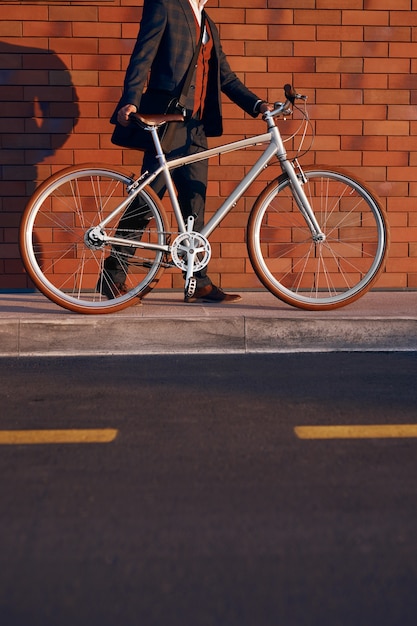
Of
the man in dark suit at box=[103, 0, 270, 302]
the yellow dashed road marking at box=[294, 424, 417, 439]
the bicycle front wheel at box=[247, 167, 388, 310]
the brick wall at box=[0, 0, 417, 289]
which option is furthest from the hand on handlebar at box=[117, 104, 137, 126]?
the yellow dashed road marking at box=[294, 424, 417, 439]

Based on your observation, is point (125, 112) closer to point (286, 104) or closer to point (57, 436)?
point (286, 104)

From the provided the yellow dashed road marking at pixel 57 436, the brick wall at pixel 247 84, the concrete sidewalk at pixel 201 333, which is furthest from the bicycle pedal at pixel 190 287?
the yellow dashed road marking at pixel 57 436

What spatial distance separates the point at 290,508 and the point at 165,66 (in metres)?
3.79

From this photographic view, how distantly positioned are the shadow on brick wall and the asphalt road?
2.66 metres

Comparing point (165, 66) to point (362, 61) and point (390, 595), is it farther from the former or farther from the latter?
point (390, 595)

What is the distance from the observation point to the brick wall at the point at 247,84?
7180 millimetres

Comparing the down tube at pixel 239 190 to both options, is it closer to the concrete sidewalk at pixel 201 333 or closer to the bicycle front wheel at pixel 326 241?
the concrete sidewalk at pixel 201 333

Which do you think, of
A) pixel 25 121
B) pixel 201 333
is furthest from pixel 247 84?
pixel 201 333

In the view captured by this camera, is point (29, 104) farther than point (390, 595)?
Yes

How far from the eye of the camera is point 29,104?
7195 mm

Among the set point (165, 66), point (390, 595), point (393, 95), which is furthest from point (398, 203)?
point (390, 595)

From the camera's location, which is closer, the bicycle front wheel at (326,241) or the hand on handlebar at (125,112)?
the hand on handlebar at (125,112)

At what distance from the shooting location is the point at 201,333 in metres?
5.71

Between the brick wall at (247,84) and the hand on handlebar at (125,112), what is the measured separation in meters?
1.33
